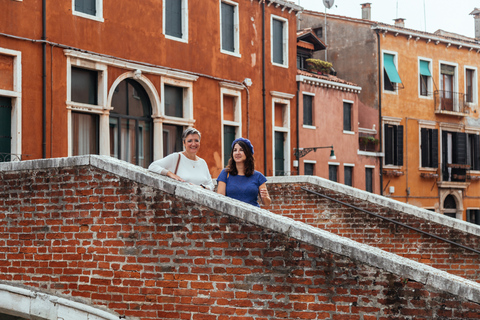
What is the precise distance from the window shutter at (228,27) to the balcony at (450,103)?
12601 millimetres

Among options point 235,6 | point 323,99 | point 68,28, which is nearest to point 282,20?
point 235,6

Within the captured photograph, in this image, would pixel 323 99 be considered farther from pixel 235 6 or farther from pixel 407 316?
pixel 407 316

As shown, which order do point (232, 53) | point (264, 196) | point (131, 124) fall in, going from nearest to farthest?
1. point (264, 196)
2. point (131, 124)
3. point (232, 53)

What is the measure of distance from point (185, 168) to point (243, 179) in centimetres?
61

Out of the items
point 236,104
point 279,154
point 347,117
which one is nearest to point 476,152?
point 347,117

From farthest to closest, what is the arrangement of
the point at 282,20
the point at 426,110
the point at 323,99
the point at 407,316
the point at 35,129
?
the point at 426,110
the point at 323,99
the point at 282,20
the point at 35,129
the point at 407,316

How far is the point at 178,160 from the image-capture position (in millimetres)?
6840

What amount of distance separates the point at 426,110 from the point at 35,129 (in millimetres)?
18564

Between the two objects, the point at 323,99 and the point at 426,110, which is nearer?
the point at 323,99

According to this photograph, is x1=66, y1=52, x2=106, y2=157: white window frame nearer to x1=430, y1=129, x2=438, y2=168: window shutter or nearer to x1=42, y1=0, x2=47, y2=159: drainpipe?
x1=42, y1=0, x2=47, y2=159: drainpipe

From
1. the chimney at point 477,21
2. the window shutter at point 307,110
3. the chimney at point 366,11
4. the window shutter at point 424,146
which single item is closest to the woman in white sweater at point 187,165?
the window shutter at point 307,110

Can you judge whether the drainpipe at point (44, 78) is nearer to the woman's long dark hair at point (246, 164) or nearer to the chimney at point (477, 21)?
the woman's long dark hair at point (246, 164)

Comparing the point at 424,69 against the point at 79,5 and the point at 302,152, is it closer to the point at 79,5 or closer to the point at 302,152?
the point at 302,152

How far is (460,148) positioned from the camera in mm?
28594
